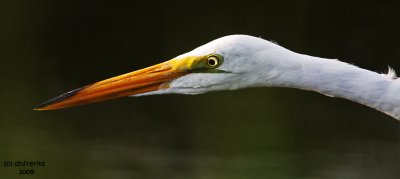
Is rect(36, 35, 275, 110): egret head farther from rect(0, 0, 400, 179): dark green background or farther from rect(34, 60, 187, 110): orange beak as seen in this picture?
rect(0, 0, 400, 179): dark green background

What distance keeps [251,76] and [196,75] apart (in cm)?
20

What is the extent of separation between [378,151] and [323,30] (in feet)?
4.47

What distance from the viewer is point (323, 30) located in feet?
19.6

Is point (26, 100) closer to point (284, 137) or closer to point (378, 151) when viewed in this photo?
point (284, 137)

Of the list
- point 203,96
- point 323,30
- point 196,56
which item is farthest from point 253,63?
point 323,30

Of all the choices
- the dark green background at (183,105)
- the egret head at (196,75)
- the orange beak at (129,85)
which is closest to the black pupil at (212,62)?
the egret head at (196,75)

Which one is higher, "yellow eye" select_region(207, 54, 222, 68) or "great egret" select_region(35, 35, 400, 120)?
"yellow eye" select_region(207, 54, 222, 68)

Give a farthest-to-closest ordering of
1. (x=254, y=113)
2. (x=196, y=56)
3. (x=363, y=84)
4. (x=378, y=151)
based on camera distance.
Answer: (x=254, y=113), (x=378, y=151), (x=196, y=56), (x=363, y=84)

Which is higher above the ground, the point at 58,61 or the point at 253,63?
the point at 58,61

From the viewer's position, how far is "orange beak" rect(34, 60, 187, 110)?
8.45ft

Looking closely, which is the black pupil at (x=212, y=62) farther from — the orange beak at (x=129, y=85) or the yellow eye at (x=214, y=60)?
the orange beak at (x=129, y=85)

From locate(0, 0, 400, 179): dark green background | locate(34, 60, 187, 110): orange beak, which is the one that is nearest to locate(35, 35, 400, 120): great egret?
Result: locate(34, 60, 187, 110): orange beak

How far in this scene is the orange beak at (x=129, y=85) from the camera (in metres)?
2.57

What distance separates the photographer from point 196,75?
2.54 metres
